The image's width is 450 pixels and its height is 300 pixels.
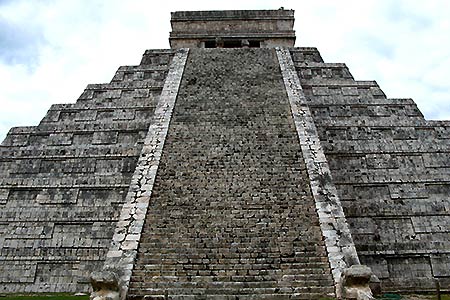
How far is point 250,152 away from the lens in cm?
1006

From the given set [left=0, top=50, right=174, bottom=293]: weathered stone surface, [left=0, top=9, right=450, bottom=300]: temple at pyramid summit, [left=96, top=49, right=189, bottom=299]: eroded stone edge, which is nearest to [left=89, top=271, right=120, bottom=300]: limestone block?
[left=0, top=9, right=450, bottom=300]: temple at pyramid summit

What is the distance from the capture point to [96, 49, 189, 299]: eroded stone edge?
7.28m

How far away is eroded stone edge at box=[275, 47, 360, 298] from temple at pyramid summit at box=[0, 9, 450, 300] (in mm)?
31

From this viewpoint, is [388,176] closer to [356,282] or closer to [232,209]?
[232,209]

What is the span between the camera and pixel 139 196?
8.88 metres

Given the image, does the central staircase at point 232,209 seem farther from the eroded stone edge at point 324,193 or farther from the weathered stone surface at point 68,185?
the weathered stone surface at point 68,185

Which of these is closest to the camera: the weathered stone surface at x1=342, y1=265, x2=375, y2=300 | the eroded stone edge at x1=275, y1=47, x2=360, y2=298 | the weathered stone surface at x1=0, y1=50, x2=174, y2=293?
the weathered stone surface at x1=342, y1=265, x2=375, y2=300

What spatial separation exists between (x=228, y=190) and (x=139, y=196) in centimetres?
176

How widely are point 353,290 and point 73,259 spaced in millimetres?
5660

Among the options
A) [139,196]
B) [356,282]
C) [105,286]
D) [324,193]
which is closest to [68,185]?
[139,196]

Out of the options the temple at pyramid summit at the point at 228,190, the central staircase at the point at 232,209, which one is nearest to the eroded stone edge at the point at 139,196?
the temple at pyramid summit at the point at 228,190

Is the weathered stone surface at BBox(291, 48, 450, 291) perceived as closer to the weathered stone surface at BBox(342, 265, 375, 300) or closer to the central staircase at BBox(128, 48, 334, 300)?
the central staircase at BBox(128, 48, 334, 300)

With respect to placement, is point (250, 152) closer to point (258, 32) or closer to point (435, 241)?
point (435, 241)

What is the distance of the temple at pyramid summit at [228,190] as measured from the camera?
7.23m
